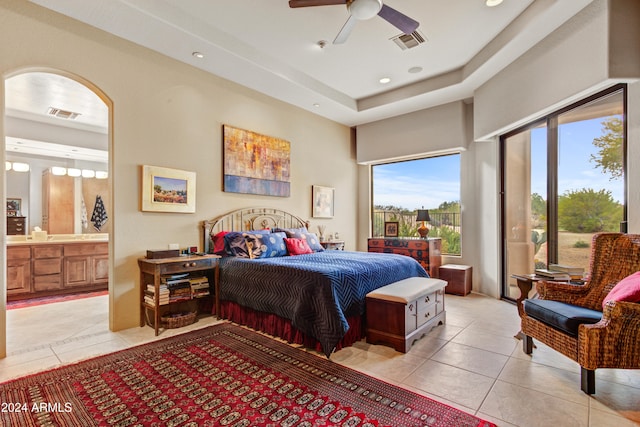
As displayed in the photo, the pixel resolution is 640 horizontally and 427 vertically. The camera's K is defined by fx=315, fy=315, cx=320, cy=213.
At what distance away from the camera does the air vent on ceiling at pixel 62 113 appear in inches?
197

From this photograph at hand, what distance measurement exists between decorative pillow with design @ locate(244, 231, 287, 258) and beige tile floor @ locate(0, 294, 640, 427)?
0.97 meters

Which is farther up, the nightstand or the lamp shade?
the lamp shade

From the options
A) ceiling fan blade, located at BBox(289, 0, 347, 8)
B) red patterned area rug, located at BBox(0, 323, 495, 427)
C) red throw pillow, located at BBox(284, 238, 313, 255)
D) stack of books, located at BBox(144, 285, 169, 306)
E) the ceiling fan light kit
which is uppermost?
ceiling fan blade, located at BBox(289, 0, 347, 8)

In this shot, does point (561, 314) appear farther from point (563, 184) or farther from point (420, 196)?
point (420, 196)

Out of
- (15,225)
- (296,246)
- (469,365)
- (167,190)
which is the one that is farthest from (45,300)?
(469,365)

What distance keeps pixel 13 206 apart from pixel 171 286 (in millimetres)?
4892

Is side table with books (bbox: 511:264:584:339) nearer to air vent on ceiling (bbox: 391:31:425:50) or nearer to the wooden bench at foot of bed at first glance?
the wooden bench at foot of bed

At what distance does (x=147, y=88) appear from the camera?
12.0ft

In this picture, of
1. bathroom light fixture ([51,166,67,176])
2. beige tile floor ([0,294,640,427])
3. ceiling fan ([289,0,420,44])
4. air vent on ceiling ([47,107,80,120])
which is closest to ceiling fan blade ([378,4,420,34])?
ceiling fan ([289,0,420,44])

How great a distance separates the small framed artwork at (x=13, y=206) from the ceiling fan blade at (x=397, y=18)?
7.17m

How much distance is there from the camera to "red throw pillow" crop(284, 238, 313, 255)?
4301mm

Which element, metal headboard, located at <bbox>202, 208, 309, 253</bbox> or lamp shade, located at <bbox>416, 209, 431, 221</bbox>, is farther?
lamp shade, located at <bbox>416, 209, 431, 221</bbox>

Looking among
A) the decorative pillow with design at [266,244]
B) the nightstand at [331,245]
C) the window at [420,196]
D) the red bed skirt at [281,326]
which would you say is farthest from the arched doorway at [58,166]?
the window at [420,196]

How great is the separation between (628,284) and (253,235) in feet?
11.5
